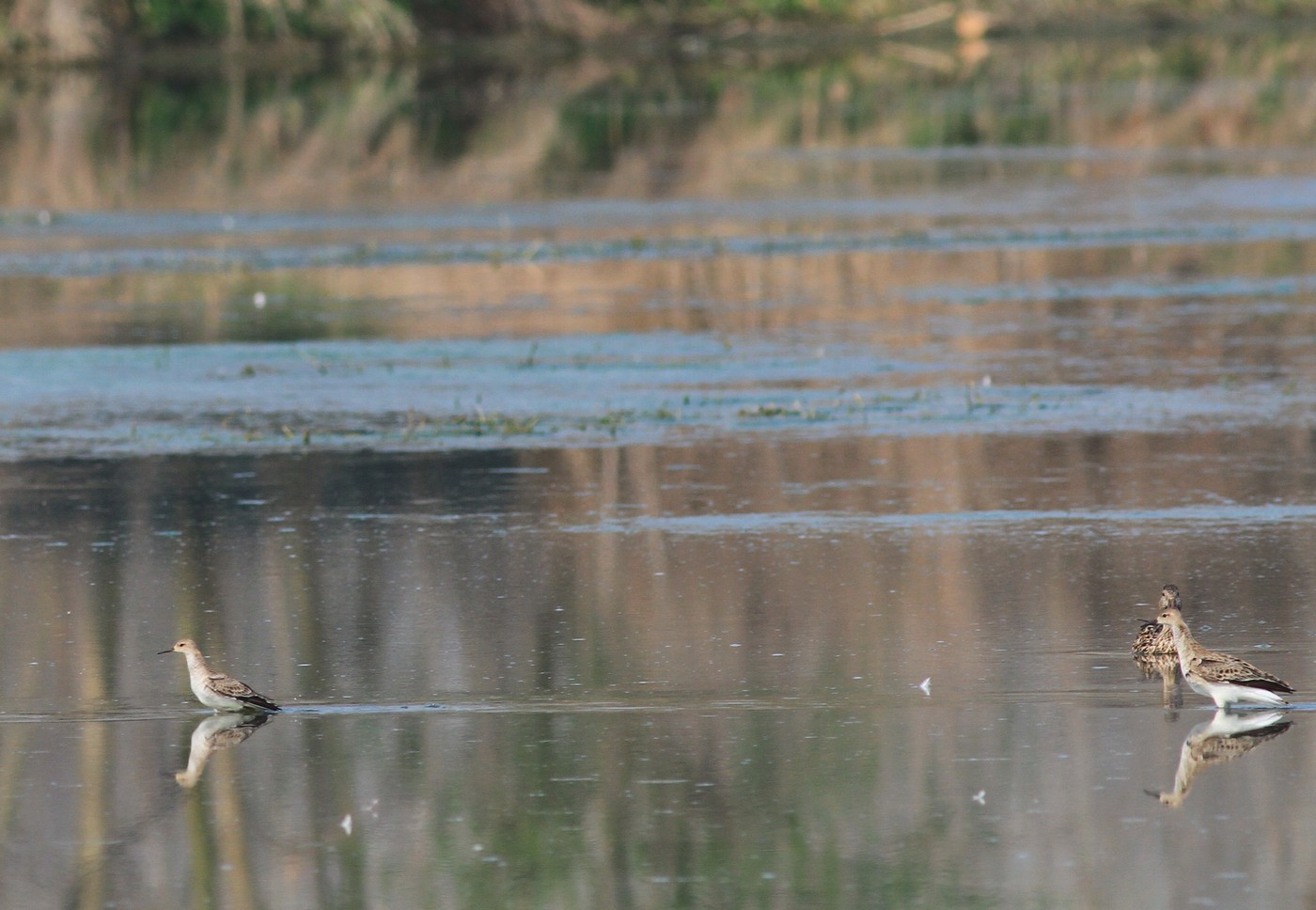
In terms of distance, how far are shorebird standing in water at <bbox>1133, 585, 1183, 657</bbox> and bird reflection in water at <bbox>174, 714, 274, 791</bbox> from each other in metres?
2.89

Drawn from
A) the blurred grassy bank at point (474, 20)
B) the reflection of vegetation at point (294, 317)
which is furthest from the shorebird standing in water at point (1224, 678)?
the blurred grassy bank at point (474, 20)

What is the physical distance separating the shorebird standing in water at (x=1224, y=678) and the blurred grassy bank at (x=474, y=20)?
1676 inches

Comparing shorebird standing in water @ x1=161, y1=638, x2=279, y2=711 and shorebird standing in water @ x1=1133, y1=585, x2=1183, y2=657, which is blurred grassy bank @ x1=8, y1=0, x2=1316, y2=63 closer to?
shorebird standing in water @ x1=1133, y1=585, x2=1183, y2=657

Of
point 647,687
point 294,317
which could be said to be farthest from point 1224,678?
point 294,317

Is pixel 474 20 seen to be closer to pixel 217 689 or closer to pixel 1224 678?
pixel 217 689

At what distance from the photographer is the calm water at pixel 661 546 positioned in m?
6.86

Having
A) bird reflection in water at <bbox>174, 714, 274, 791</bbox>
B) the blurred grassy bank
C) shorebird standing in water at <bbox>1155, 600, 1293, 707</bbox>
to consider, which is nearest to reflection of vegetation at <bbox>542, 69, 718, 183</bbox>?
the blurred grassy bank

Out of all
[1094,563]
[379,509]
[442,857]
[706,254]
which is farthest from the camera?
[706,254]

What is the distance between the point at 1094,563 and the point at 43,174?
74.9 feet

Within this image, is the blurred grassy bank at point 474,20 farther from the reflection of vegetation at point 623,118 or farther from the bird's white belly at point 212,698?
the bird's white belly at point 212,698

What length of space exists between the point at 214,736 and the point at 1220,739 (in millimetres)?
3121

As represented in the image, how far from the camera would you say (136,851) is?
22.6 feet

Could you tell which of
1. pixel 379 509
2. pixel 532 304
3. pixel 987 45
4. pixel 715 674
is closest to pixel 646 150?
pixel 532 304

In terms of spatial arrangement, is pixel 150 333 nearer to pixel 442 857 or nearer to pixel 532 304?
pixel 532 304
